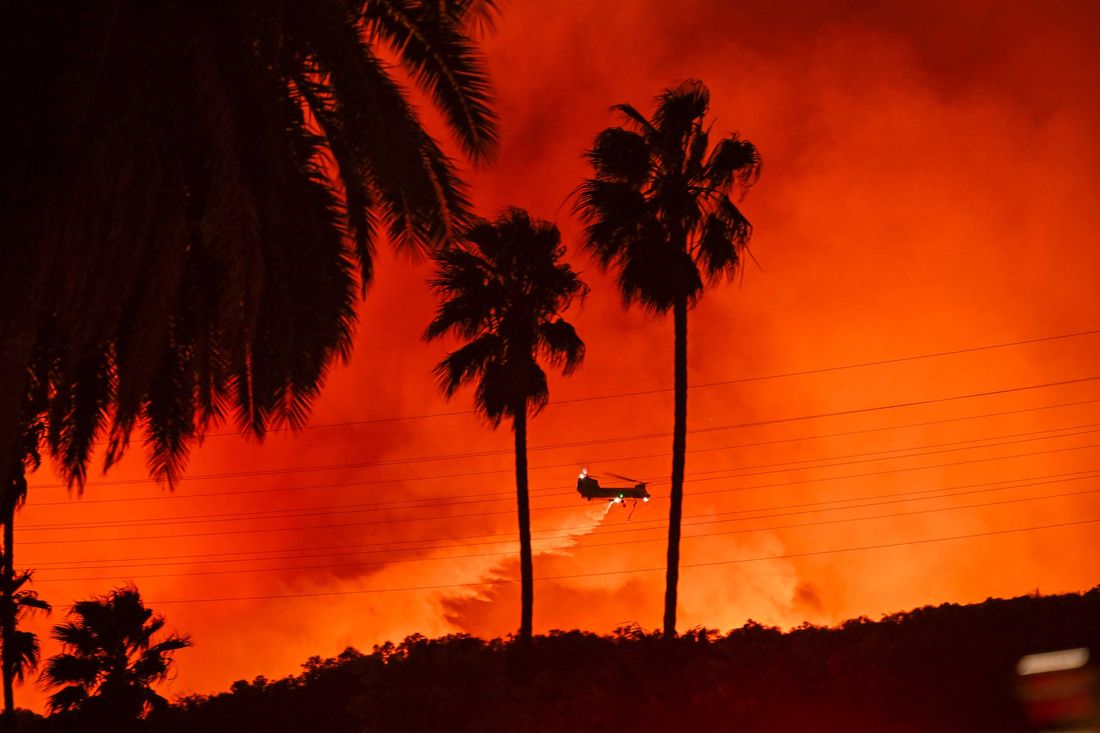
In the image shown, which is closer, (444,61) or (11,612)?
(444,61)

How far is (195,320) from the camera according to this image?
1431 cm

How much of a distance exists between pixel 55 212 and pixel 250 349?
250cm

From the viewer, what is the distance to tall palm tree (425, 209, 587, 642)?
3147 centimetres

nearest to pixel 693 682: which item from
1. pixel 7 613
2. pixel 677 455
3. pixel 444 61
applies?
pixel 677 455

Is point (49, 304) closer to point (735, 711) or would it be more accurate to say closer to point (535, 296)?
point (735, 711)

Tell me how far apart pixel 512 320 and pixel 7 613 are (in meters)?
17.9

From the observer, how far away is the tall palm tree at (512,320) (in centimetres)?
3147

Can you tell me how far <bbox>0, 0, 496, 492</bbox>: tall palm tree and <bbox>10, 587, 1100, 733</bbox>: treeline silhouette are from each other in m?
11.1

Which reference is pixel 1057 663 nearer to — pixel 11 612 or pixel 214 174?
pixel 214 174

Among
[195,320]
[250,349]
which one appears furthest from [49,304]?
[250,349]

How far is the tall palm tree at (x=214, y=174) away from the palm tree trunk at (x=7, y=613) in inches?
927

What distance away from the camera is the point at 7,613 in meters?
34.8

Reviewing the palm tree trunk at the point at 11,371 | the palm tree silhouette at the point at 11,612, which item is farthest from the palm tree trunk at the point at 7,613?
the palm tree trunk at the point at 11,371

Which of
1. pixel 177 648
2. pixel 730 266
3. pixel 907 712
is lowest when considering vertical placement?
pixel 907 712
